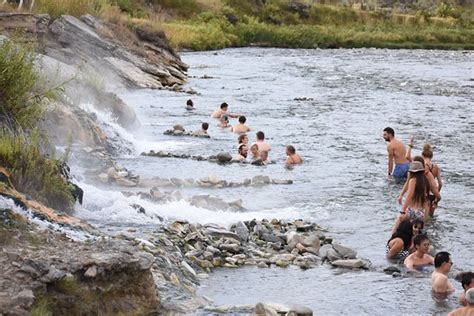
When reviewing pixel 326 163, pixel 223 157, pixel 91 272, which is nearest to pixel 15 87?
pixel 91 272

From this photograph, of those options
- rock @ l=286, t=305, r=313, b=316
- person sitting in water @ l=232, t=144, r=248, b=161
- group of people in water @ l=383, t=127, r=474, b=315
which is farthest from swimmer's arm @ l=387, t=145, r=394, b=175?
rock @ l=286, t=305, r=313, b=316

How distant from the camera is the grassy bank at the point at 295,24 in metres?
63.7

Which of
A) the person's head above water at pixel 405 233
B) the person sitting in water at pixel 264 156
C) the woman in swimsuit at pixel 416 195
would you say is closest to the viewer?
the person's head above water at pixel 405 233

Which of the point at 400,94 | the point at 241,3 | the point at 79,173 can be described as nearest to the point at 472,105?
the point at 400,94

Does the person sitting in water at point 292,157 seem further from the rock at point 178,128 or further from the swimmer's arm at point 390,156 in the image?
the rock at point 178,128

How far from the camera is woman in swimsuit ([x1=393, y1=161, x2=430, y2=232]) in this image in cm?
1463

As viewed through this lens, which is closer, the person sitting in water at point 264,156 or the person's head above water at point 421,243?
the person's head above water at point 421,243

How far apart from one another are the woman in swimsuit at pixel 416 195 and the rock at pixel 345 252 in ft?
5.86

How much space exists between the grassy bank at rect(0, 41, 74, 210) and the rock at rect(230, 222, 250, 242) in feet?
8.86

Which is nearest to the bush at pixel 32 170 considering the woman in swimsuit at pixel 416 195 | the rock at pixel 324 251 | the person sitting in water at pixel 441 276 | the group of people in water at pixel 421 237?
the rock at pixel 324 251

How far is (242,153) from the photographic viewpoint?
22109mm

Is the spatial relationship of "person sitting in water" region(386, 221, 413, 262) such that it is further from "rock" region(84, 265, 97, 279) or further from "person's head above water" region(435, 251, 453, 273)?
"rock" region(84, 265, 97, 279)

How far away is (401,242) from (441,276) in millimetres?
1958

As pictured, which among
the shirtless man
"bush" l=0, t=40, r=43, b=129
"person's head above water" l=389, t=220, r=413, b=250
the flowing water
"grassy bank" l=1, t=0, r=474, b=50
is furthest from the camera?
"grassy bank" l=1, t=0, r=474, b=50
